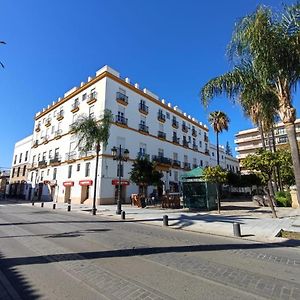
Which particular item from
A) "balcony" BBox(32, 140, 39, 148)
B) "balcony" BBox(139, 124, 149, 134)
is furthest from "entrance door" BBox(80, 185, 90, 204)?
"balcony" BBox(32, 140, 39, 148)

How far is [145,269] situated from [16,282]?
259 centimetres

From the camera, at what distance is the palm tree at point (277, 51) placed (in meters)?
9.48

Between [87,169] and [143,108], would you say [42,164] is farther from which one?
[143,108]

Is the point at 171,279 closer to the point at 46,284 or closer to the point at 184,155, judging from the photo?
the point at 46,284

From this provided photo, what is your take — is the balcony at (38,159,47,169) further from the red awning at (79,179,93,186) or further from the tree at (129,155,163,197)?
the tree at (129,155,163,197)

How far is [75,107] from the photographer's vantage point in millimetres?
37688

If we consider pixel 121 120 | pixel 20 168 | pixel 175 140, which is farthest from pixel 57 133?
pixel 175 140

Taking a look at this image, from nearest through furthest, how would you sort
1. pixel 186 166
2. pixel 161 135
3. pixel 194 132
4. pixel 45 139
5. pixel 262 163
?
pixel 262 163, pixel 161 135, pixel 45 139, pixel 186 166, pixel 194 132

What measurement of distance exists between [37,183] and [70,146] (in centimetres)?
1170

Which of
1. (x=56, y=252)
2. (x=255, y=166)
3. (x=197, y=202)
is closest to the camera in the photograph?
(x=56, y=252)

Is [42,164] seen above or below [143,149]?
below

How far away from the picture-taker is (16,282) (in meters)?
4.90

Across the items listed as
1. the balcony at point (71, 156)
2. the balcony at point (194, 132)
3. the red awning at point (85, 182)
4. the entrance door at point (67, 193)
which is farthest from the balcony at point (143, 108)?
the balcony at point (194, 132)

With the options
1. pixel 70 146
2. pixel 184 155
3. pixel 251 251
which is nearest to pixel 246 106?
pixel 251 251
